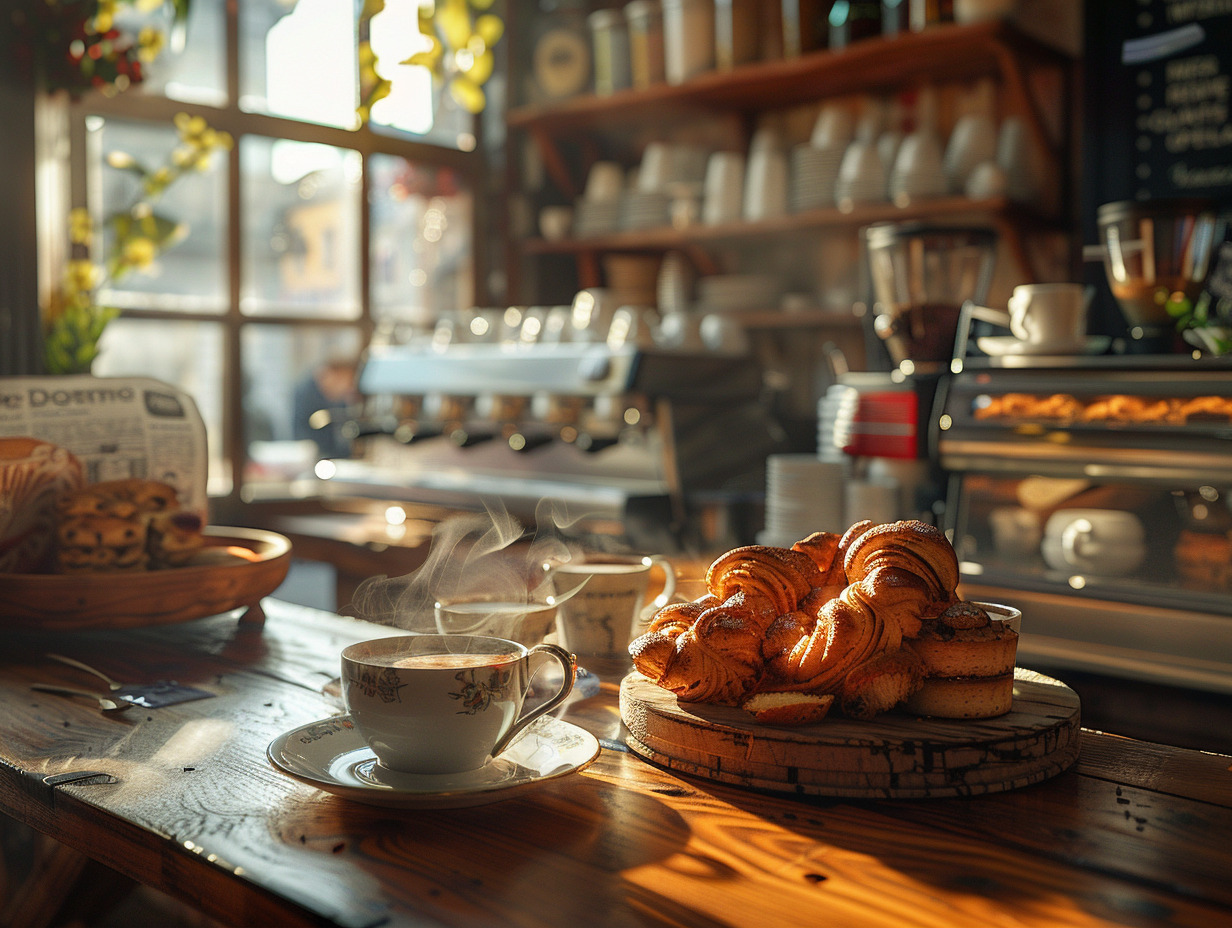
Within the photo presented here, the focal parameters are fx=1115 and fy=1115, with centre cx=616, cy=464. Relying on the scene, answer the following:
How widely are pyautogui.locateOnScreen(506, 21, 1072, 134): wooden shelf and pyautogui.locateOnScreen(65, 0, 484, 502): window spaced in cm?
47

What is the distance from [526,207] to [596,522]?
1714mm

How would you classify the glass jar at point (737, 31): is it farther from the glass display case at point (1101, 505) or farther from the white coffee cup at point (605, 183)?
the glass display case at point (1101, 505)

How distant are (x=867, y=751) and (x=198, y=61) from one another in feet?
10.2

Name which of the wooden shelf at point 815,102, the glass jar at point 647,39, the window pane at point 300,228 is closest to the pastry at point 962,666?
the wooden shelf at point 815,102

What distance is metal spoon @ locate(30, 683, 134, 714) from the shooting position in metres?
0.88

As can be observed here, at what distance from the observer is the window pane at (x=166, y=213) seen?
300cm

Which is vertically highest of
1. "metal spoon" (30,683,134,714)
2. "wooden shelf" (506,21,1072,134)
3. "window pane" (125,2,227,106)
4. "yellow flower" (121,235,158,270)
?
"window pane" (125,2,227,106)

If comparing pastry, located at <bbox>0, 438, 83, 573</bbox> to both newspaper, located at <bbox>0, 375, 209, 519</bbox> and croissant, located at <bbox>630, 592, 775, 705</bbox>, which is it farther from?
croissant, located at <bbox>630, 592, 775, 705</bbox>

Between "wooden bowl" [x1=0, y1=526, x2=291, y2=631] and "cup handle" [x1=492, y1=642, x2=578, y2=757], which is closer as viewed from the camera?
"cup handle" [x1=492, y1=642, x2=578, y2=757]

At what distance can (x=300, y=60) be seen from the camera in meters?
3.36

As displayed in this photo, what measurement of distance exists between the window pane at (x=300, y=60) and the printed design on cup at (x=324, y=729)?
2.88m

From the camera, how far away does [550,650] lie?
0.70m

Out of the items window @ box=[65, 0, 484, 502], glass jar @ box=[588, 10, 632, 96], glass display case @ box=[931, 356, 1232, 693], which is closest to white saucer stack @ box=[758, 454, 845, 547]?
glass display case @ box=[931, 356, 1232, 693]

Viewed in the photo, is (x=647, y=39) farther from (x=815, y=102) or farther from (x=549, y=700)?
(x=549, y=700)
